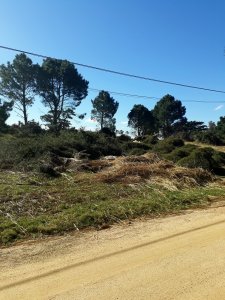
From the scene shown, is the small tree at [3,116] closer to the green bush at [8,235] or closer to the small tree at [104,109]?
the small tree at [104,109]

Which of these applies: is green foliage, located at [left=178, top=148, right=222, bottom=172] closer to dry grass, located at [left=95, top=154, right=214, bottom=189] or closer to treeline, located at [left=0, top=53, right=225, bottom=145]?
dry grass, located at [left=95, top=154, right=214, bottom=189]

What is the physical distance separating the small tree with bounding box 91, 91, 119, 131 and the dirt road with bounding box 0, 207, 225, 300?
55.2 meters

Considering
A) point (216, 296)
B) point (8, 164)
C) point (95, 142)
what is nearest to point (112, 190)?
point (8, 164)

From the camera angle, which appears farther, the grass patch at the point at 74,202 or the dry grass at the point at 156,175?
the dry grass at the point at 156,175

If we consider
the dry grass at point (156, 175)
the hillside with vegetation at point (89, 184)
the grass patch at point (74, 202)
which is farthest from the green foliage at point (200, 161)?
the grass patch at point (74, 202)

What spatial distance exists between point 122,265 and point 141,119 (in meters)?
58.6

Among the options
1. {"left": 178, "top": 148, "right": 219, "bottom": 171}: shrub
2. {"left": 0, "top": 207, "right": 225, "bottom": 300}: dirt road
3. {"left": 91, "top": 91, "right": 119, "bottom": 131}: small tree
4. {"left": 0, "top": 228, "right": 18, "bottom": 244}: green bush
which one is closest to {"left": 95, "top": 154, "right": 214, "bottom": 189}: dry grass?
{"left": 178, "top": 148, "right": 219, "bottom": 171}: shrub

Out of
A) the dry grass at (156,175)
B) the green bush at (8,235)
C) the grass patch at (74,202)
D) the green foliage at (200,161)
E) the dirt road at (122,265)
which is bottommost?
the dirt road at (122,265)

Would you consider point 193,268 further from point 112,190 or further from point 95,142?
point 95,142

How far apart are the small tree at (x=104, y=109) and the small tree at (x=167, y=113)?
26.4 ft

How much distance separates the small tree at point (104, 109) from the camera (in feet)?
207

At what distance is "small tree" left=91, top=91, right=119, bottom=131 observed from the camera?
207 feet

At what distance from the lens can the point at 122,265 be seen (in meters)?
5.87

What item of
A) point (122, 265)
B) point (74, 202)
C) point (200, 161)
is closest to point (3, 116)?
point (200, 161)
